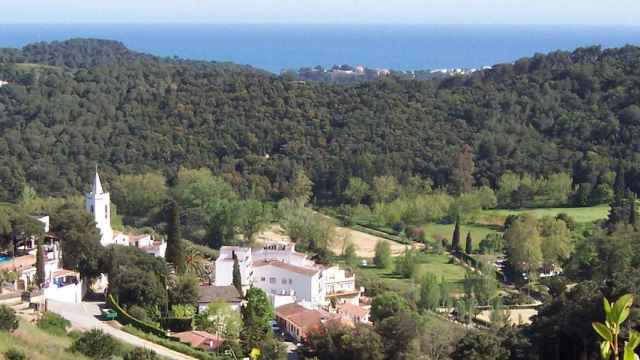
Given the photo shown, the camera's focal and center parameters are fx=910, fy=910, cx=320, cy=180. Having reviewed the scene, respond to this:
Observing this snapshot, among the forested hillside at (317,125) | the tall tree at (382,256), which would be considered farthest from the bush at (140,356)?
the forested hillside at (317,125)

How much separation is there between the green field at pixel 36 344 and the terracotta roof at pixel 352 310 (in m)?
8.26

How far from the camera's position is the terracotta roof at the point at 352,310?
21.4 metres

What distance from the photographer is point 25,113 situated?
44.0 meters

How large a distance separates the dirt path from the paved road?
1244cm

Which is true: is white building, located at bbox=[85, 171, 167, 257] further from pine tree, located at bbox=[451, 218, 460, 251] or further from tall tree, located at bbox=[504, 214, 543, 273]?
pine tree, located at bbox=[451, 218, 460, 251]

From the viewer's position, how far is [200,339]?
17516mm

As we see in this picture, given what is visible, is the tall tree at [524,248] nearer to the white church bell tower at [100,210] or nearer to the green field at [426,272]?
the green field at [426,272]

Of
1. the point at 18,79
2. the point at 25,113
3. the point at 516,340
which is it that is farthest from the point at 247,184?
the point at 516,340

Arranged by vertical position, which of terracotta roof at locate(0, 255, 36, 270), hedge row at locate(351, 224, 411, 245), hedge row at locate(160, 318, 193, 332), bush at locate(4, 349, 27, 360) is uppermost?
bush at locate(4, 349, 27, 360)

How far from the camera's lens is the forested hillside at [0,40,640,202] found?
39.6 meters

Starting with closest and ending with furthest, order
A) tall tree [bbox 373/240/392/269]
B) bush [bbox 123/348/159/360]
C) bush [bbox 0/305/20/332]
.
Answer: bush [bbox 123/348/159/360] < bush [bbox 0/305/20/332] < tall tree [bbox 373/240/392/269]

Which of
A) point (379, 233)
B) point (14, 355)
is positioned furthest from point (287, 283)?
point (14, 355)

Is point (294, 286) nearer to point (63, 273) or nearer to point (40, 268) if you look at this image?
point (63, 273)

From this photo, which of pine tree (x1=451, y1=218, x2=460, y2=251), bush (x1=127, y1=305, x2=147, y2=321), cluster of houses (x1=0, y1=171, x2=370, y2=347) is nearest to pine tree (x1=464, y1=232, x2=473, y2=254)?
pine tree (x1=451, y1=218, x2=460, y2=251)
